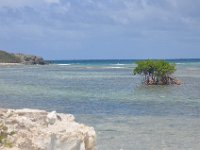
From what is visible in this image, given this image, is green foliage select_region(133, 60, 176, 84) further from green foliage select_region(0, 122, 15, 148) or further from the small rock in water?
green foliage select_region(0, 122, 15, 148)

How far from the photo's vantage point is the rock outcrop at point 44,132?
235 inches

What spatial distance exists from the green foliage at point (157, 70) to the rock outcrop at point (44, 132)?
3837 centimetres

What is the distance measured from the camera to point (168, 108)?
87.0 ft

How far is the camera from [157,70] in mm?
45625

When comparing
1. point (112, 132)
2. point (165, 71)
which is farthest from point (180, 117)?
point (165, 71)

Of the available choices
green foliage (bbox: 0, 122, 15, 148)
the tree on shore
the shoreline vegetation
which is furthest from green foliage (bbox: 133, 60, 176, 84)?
the shoreline vegetation

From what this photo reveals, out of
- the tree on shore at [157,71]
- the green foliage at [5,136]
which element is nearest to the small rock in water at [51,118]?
the green foliage at [5,136]

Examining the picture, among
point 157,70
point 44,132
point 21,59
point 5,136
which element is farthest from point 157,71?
point 21,59

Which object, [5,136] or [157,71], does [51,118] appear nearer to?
[5,136]

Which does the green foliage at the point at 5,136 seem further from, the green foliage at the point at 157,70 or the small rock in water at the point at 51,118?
the green foliage at the point at 157,70

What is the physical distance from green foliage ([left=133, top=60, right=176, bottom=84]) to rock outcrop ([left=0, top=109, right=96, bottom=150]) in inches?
1511

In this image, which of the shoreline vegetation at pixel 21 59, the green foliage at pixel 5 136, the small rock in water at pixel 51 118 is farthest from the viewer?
the shoreline vegetation at pixel 21 59

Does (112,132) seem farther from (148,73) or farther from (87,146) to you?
(148,73)

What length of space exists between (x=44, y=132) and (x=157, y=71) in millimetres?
40258
